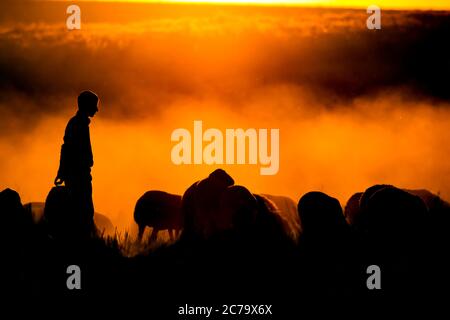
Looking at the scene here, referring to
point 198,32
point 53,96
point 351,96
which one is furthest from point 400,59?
point 53,96

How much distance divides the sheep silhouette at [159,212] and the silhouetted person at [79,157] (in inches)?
45.9

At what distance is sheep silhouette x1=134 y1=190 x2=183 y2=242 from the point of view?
28.3 ft

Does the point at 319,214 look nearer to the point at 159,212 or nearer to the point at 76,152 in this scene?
the point at 159,212

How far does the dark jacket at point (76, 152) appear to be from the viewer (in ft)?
24.6

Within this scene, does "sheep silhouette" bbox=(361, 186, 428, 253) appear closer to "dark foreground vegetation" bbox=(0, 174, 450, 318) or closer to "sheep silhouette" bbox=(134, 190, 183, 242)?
"dark foreground vegetation" bbox=(0, 174, 450, 318)

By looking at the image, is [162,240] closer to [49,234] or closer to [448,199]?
[49,234]

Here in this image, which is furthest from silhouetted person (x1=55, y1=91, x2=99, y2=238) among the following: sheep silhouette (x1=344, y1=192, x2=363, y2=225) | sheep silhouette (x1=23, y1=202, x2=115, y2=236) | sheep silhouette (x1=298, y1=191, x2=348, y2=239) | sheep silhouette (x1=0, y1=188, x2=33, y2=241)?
sheep silhouette (x1=344, y1=192, x2=363, y2=225)

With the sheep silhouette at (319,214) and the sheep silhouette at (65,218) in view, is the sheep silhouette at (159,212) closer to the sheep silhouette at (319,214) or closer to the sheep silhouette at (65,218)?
the sheep silhouette at (65,218)

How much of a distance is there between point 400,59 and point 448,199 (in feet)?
5.44

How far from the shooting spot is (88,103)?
7.50 m

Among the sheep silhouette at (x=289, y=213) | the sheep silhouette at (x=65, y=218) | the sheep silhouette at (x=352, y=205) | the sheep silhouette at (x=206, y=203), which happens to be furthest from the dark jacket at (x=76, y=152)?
the sheep silhouette at (x=352, y=205)

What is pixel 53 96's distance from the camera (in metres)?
8.45
